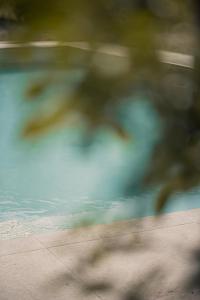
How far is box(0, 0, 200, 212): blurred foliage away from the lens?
97cm

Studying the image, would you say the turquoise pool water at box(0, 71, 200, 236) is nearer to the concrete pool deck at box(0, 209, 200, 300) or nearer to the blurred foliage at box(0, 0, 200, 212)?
the blurred foliage at box(0, 0, 200, 212)

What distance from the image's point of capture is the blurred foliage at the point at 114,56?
38.3 inches

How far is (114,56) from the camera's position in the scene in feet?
3.44

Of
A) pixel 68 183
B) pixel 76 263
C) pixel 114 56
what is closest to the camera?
pixel 114 56

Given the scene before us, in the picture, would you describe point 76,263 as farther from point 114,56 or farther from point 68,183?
point 68,183

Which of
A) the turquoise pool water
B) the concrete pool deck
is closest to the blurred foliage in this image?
the turquoise pool water

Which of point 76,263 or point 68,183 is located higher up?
point 76,263

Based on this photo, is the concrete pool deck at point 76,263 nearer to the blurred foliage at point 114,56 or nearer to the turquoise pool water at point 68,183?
the turquoise pool water at point 68,183

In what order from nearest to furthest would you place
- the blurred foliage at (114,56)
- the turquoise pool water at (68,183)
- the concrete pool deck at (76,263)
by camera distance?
the blurred foliage at (114,56), the turquoise pool water at (68,183), the concrete pool deck at (76,263)

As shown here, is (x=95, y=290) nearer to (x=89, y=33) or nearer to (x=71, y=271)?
(x=71, y=271)

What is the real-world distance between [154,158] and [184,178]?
0.08 m

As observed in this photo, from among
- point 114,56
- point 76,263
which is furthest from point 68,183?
point 114,56

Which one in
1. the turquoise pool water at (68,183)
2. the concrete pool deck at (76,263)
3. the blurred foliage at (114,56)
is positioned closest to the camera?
the blurred foliage at (114,56)

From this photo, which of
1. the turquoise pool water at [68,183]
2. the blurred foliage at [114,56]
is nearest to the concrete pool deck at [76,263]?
the turquoise pool water at [68,183]
